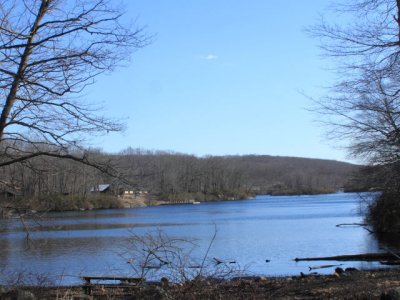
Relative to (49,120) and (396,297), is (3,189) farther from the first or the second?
(396,297)

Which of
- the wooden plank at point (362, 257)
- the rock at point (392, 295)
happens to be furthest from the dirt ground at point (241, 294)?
the wooden plank at point (362, 257)

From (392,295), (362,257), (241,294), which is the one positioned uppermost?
(392,295)

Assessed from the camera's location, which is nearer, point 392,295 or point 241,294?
point 392,295

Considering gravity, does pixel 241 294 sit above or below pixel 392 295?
below

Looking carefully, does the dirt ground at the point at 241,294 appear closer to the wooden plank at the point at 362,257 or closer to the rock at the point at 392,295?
the rock at the point at 392,295

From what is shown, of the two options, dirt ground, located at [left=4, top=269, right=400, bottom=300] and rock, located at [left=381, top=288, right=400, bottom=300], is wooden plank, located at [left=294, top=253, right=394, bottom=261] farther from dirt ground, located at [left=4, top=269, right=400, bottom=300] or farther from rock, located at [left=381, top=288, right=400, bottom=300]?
rock, located at [left=381, top=288, right=400, bottom=300]

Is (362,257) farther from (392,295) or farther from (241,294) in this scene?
(392,295)

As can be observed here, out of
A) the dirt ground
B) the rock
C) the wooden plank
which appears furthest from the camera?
the wooden plank

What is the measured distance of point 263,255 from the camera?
27.5m

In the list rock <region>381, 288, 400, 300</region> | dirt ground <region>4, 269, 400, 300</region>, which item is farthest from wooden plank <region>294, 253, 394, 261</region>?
rock <region>381, 288, 400, 300</region>

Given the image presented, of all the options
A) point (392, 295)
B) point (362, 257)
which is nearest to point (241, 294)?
point (392, 295)

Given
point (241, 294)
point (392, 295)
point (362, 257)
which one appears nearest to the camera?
point (392, 295)

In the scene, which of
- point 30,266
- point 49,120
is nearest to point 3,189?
point 49,120

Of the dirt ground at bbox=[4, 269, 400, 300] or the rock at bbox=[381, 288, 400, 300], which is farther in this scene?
the dirt ground at bbox=[4, 269, 400, 300]
